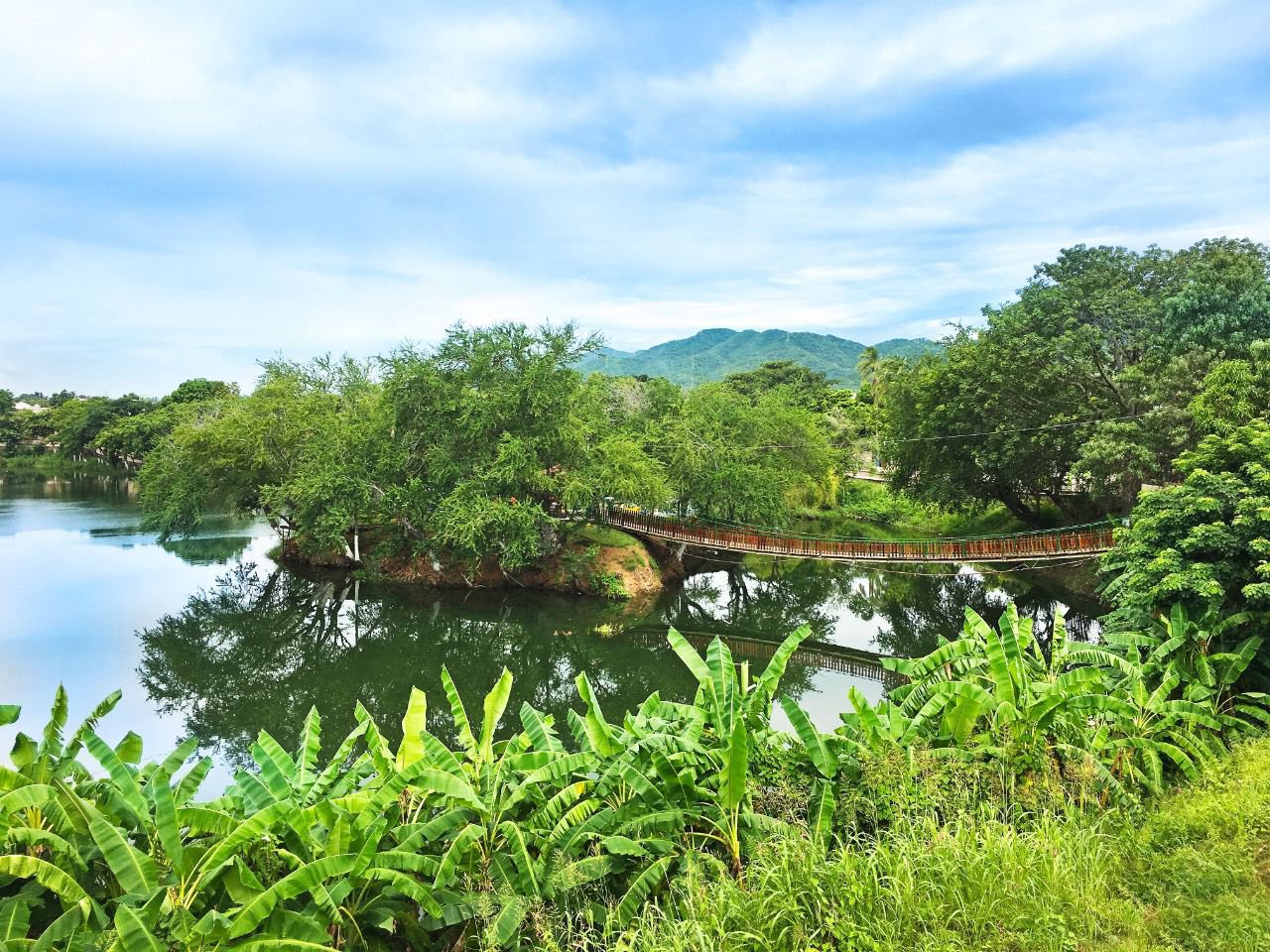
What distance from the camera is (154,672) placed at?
1183 centimetres

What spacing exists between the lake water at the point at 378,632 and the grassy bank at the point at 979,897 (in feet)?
20.6

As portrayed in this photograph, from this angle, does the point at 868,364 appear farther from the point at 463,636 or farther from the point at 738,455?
the point at 463,636

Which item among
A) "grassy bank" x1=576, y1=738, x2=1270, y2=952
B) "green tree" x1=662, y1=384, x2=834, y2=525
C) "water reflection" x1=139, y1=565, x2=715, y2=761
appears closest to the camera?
"grassy bank" x1=576, y1=738, x2=1270, y2=952

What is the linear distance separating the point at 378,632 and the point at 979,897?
13.4 m

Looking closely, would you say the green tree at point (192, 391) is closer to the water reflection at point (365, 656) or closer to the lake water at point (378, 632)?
the lake water at point (378, 632)

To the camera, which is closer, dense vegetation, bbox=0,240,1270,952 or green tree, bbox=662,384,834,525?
dense vegetation, bbox=0,240,1270,952

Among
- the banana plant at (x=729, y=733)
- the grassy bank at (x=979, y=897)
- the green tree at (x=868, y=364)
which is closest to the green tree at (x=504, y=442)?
the banana plant at (x=729, y=733)

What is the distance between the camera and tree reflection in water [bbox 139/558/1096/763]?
10812 millimetres

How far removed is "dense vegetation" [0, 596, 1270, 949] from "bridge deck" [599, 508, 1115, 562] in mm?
9829

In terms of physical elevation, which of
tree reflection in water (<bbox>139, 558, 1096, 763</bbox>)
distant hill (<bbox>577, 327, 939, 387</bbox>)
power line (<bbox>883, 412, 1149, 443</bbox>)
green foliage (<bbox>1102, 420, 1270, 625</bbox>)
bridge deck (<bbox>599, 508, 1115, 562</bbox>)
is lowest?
tree reflection in water (<bbox>139, 558, 1096, 763</bbox>)

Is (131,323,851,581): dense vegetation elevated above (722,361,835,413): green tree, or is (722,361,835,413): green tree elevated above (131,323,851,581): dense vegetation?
(722,361,835,413): green tree

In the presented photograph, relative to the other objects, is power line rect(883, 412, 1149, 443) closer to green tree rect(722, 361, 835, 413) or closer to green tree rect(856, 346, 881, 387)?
green tree rect(722, 361, 835, 413)

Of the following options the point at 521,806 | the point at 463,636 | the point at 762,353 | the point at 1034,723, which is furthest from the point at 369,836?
the point at 762,353

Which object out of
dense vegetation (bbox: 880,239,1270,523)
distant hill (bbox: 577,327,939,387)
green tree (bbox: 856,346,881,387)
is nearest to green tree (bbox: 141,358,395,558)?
dense vegetation (bbox: 880,239,1270,523)
